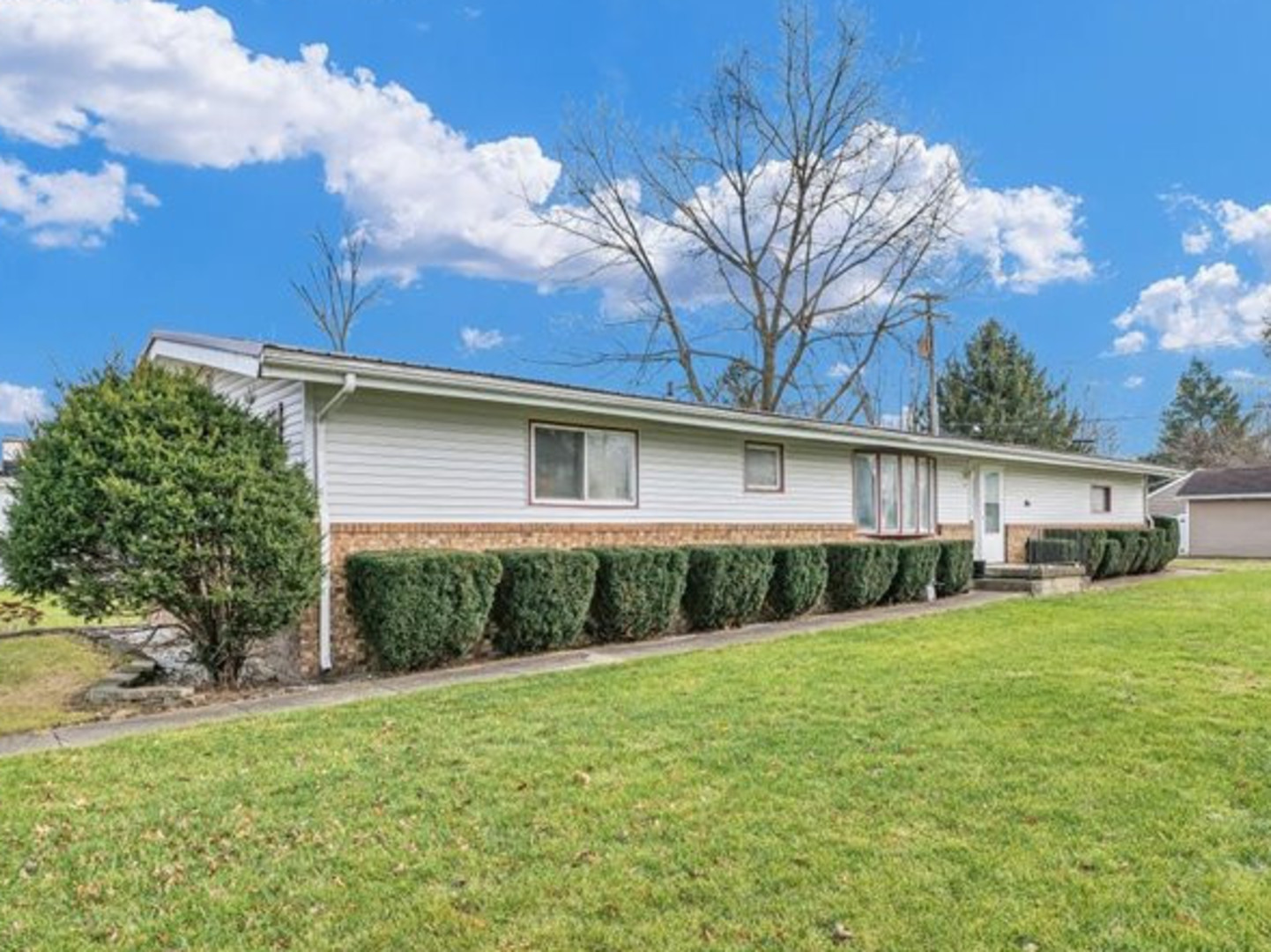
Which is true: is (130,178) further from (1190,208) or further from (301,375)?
(1190,208)

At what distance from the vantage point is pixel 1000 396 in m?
39.7

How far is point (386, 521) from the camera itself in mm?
9062

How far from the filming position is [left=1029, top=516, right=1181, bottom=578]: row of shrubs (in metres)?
18.2

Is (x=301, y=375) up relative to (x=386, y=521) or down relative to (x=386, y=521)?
up

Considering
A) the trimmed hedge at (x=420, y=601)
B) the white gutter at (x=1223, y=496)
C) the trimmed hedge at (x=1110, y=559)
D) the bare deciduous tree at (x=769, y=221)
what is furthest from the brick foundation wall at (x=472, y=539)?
the white gutter at (x=1223, y=496)

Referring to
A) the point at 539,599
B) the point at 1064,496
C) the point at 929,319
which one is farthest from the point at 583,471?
the point at 929,319

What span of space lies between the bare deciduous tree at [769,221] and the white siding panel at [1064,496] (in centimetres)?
881

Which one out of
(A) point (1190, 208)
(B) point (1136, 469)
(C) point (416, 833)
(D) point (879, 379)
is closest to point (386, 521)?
(C) point (416, 833)

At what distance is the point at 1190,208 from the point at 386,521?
110 ft

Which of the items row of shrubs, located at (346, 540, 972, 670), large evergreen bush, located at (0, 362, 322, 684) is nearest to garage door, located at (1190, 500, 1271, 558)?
Answer: row of shrubs, located at (346, 540, 972, 670)

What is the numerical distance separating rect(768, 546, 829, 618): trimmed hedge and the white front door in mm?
6884

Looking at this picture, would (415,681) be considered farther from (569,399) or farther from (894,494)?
(894,494)

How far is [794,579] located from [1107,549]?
10.3m

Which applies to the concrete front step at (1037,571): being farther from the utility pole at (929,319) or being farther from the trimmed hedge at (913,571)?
the utility pole at (929,319)
